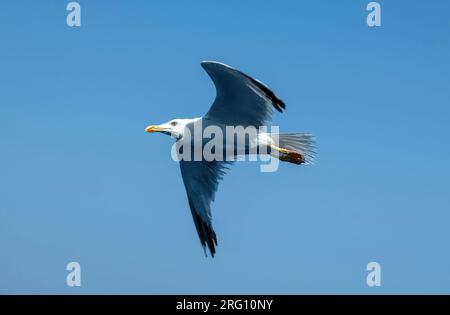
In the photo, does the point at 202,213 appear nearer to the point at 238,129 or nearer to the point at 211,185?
the point at 211,185

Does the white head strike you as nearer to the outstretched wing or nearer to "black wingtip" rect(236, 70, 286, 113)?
the outstretched wing

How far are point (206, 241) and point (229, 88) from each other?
302 cm

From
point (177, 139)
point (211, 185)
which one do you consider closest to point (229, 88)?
point (177, 139)

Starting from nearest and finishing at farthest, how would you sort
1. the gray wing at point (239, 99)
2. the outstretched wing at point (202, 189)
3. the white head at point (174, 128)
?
1. the gray wing at point (239, 99)
2. the white head at point (174, 128)
3. the outstretched wing at point (202, 189)

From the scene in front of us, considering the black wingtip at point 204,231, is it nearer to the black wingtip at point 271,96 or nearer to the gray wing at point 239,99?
the gray wing at point 239,99

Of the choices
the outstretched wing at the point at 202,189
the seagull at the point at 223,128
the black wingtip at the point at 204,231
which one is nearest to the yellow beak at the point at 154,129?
the seagull at the point at 223,128

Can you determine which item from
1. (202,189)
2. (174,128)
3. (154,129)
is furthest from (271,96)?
(202,189)

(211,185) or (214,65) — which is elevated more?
(214,65)

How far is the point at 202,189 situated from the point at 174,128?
1.42m

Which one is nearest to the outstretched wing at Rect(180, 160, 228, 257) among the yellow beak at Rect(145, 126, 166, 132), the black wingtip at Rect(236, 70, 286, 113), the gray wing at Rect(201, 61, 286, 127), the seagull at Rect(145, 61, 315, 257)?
the seagull at Rect(145, 61, 315, 257)

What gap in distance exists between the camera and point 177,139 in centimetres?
1162

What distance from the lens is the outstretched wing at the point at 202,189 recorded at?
490 inches

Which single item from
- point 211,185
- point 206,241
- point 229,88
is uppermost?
point 229,88

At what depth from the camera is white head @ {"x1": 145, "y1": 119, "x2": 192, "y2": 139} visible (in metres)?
11.5
